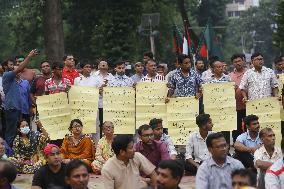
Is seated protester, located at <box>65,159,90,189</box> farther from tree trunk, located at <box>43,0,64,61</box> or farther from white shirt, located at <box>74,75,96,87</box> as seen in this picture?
tree trunk, located at <box>43,0,64,61</box>

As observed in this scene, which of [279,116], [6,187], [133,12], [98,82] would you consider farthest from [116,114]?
[133,12]

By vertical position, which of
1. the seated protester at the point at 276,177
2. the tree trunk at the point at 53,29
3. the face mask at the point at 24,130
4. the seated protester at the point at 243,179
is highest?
the tree trunk at the point at 53,29

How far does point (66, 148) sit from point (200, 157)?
7.57ft

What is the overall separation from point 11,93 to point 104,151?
2161mm

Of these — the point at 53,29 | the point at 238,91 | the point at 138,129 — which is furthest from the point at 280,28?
the point at 138,129

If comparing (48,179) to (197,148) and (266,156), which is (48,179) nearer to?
(266,156)

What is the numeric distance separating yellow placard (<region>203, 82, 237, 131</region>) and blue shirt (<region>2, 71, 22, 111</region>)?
3.27m

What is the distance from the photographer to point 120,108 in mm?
13281

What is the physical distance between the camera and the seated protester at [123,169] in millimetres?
8422

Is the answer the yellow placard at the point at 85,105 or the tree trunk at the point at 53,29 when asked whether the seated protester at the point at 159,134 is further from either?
the tree trunk at the point at 53,29

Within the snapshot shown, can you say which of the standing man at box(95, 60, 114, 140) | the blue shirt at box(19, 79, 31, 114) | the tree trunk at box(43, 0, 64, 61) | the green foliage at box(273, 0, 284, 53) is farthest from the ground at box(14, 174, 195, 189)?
the green foliage at box(273, 0, 284, 53)

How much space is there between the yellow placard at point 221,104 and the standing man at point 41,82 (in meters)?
2.83

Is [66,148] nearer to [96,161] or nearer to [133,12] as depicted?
[96,161]

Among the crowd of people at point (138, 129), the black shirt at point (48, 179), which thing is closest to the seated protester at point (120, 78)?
the crowd of people at point (138, 129)
